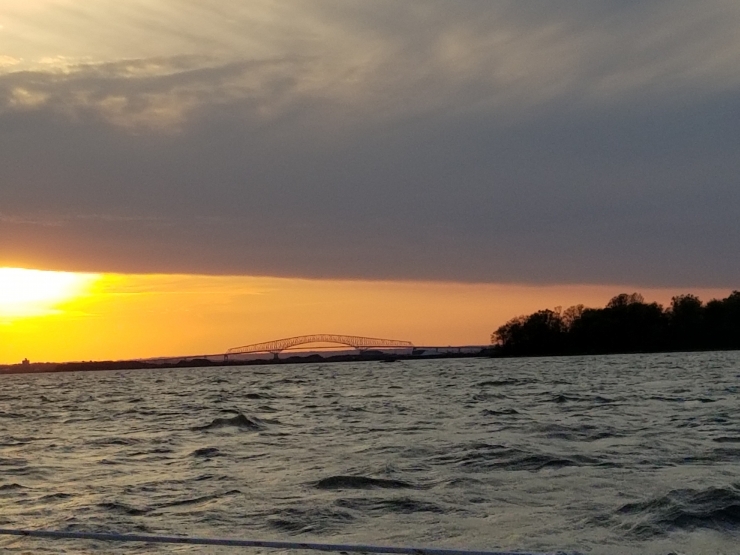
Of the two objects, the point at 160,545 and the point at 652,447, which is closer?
the point at 160,545

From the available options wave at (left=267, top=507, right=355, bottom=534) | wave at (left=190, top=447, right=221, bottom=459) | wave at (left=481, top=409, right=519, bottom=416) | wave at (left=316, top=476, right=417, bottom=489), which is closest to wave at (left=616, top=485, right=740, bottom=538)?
wave at (left=267, top=507, right=355, bottom=534)

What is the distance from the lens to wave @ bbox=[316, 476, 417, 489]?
15.4 meters

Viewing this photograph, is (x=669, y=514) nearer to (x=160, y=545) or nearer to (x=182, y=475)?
(x=160, y=545)

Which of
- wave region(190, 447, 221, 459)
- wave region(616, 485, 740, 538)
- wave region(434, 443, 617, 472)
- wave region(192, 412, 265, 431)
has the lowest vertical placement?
wave region(616, 485, 740, 538)

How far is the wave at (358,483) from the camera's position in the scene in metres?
15.4

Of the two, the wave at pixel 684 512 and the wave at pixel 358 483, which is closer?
the wave at pixel 684 512

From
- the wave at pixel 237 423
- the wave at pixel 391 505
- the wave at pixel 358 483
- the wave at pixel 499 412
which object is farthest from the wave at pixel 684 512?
the wave at pixel 237 423

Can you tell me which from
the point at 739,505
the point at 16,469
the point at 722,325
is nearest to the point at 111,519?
the point at 16,469

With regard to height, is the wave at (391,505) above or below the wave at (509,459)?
below

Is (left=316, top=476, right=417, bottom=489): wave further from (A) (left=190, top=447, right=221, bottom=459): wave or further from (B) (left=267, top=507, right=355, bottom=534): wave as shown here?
(A) (left=190, top=447, right=221, bottom=459): wave

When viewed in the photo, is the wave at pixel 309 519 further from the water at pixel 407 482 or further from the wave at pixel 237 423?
the wave at pixel 237 423

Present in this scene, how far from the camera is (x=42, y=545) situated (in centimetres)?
1065

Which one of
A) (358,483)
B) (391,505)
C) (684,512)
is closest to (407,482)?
(358,483)

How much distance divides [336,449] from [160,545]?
10.7m
